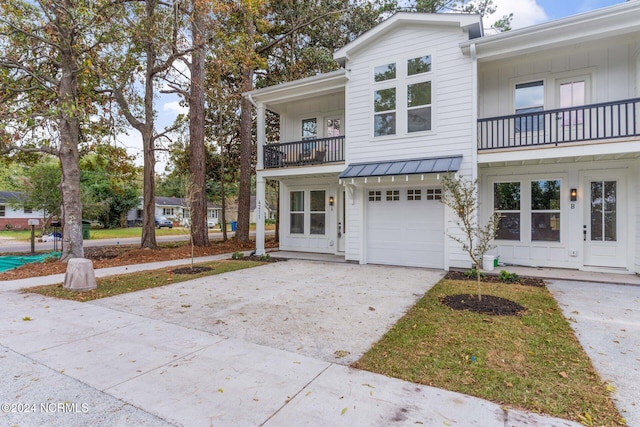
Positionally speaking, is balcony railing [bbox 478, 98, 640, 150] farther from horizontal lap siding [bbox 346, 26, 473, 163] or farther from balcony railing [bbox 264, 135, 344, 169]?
balcony railing [bbox 264, 135, 344, 169]

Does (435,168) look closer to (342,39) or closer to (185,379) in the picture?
(185,379)

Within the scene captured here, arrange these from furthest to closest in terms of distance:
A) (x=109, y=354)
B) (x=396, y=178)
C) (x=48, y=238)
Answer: (x=48, y=238)
(x=396, y=178)
(x=109, y=354)

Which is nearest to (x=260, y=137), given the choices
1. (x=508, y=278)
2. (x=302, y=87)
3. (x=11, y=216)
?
(x=302, y=87)

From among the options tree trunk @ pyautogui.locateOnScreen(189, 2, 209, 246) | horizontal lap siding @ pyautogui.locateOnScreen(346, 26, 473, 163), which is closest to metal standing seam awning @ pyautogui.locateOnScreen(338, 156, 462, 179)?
horizontal lap siding @ pyautogui.locateOnScreen(346, 26, 473, 163)

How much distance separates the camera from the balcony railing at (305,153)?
10.7 meters

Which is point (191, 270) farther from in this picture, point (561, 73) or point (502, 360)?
point (561, 73)

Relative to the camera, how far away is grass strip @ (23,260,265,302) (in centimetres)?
627

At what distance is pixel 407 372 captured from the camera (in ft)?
10.5

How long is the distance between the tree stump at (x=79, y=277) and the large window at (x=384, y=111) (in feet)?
26.1

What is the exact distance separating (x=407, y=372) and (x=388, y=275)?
5.01 m

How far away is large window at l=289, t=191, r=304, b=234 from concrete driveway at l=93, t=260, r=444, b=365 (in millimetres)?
4291

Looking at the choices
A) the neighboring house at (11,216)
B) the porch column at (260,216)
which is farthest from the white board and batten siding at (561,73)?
the neighboring house at (11,216)

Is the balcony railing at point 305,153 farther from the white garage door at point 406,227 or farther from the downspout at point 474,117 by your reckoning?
the downspout at point 474,117

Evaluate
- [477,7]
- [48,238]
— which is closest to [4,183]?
[48,238]
